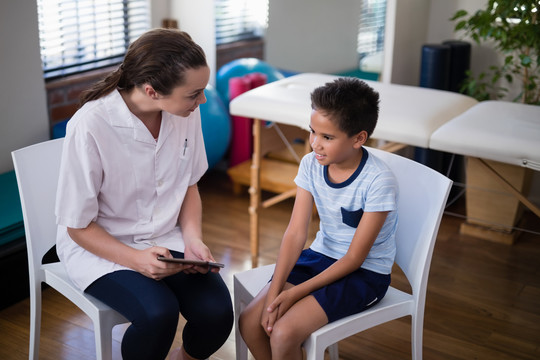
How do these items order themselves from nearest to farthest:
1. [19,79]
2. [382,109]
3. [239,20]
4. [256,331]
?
1. [256,331]
2. [382,109]
3. [19,79]
4. [239,20]

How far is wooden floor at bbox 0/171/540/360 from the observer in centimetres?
204

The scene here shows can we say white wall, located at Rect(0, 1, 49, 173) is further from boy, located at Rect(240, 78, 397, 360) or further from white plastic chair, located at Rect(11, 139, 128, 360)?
boy, located at Rect(240, 78, 397, 360)

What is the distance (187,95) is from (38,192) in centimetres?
48

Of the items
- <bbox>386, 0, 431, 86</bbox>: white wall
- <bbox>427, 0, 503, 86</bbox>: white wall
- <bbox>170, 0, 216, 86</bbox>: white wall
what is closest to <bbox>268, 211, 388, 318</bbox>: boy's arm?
<bbox>386, 0, 431, 86</bbox>: white wall

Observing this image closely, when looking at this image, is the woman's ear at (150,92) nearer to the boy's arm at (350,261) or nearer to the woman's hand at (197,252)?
the woman's hand at (197,252)

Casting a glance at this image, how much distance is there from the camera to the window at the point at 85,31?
9.32 feet

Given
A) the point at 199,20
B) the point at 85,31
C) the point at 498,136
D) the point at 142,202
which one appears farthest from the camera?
the point at 199,20

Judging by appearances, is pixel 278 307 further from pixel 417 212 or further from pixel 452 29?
pixel 452 29

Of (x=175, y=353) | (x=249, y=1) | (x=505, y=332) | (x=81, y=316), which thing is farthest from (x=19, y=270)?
(x=249, y=1)

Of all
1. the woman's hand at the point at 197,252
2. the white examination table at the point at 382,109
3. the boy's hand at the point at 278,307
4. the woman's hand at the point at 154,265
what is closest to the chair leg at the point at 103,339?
the woman's hand at the point at 154,265

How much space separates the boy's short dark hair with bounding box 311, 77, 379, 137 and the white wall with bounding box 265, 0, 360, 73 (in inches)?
67.8

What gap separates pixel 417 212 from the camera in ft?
5.27

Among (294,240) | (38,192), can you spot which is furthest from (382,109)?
(38,192)

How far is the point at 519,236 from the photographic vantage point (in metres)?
2.86
